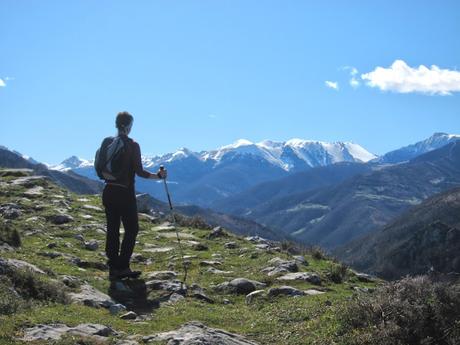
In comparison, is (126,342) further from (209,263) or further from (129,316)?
(209,263)

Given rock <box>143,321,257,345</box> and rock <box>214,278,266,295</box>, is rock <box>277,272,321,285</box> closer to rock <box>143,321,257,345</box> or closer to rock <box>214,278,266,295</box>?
rock <box>214,278,266,295</box>

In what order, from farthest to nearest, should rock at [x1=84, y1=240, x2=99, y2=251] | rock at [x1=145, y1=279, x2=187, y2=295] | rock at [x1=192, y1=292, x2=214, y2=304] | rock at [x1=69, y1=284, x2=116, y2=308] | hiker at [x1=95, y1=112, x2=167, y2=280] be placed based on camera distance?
rock at [x1=84, y1=240, x2=99, y2=251] → hiker at [x1=95, y1=112, x2=167, y2=280] → rock at [x1=145, y1=279, x2=187, y2=295] → rock at [x1=192, y1=292, x2=214, y2=304] → rock at [x1=69, y1=284, x2=116, y2=308]

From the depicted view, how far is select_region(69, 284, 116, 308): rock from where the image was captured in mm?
10695

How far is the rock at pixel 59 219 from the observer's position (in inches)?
806

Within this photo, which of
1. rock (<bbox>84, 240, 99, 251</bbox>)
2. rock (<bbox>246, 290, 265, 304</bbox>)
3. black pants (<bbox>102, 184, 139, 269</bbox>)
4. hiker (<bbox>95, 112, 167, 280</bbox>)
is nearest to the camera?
rock (<bbox>246, 290, 265, 304</bbox>)

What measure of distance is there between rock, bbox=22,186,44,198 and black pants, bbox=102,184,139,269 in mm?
13167

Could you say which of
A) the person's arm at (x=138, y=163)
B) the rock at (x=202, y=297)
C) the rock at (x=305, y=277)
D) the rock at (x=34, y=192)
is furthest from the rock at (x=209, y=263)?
the rock at (x=34, y=192)

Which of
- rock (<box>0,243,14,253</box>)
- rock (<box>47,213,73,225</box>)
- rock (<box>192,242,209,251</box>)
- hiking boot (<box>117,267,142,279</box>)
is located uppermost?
rock (<box>47,213,73,225</box>)

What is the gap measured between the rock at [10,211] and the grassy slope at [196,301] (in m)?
0.28

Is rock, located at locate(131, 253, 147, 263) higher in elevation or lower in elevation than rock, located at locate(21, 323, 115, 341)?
higher

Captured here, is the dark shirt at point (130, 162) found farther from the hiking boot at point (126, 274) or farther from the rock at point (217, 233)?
the rock at point (217, 233)

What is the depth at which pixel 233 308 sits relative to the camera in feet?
38.4

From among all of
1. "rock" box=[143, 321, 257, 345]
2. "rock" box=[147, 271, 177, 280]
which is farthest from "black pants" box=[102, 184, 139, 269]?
"rock" box=[143, 321, 257, 345]

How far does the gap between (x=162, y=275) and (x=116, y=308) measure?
351cm
